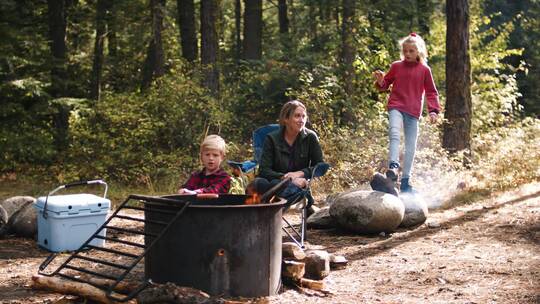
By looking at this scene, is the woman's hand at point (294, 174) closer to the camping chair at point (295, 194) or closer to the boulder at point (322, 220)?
the camping chair at point (295, 194)

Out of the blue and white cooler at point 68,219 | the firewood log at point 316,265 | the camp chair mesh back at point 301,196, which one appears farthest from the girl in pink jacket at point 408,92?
the blue and white cooler at point 68,219

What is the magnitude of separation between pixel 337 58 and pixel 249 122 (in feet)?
9.57

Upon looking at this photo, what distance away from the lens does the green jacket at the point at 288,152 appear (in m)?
5.70

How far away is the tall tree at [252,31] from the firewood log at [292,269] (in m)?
13.0

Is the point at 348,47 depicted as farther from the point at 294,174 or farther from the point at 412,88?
the point at 294,174

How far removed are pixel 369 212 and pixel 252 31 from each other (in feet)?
38.5

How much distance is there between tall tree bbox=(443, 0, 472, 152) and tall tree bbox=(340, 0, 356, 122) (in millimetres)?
3057

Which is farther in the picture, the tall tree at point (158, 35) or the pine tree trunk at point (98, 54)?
the pine tree trunk at point (98, 54)

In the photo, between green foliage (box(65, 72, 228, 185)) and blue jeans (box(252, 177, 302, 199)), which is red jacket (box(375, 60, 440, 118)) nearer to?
blue jeans (box(252, 177, 302, 199))

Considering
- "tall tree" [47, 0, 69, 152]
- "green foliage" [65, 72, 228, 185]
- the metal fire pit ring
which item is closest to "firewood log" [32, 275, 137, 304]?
the metal fire pit ring

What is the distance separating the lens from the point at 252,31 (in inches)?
689

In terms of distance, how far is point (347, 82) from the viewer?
1375 centimetres

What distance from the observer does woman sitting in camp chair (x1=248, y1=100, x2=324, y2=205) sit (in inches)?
220

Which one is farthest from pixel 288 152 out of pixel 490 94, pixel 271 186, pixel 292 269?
pixel 490 94
